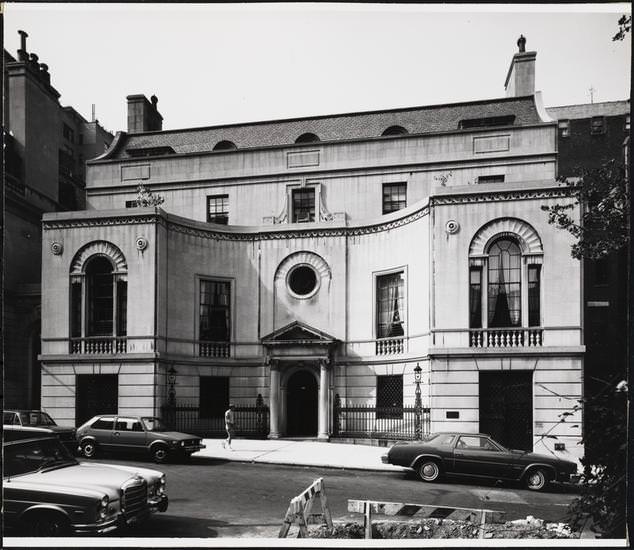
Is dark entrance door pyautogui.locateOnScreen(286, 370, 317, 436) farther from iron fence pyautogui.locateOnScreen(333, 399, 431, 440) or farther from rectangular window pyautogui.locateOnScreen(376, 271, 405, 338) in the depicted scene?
rectangular window pyautogui.locateOnScreen(376, 271, 405, 338)

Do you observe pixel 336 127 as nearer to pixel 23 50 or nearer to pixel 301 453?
pixel 301 453

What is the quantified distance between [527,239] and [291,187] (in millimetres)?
12485

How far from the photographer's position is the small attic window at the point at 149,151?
100ft

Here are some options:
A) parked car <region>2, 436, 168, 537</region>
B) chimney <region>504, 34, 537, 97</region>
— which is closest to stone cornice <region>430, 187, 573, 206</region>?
chimney <region>504, 34, 537, 97</region>

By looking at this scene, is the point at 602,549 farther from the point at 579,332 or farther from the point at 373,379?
the point at 373,379

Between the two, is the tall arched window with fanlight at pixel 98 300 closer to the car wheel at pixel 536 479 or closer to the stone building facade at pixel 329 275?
the stone building facade at pixel 329 275

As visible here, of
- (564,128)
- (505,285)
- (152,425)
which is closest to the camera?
(152,425)

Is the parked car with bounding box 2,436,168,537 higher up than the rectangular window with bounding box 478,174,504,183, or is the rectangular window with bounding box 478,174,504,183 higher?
the rectangular window with bounding box 478,174,504,183

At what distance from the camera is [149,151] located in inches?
1218

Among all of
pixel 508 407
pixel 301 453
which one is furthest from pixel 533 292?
pixel 301 453

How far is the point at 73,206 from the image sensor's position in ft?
116

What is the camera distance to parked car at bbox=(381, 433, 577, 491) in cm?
1426

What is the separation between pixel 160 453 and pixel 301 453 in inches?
192

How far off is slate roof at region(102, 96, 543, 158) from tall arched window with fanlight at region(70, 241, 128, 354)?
30.9ft
